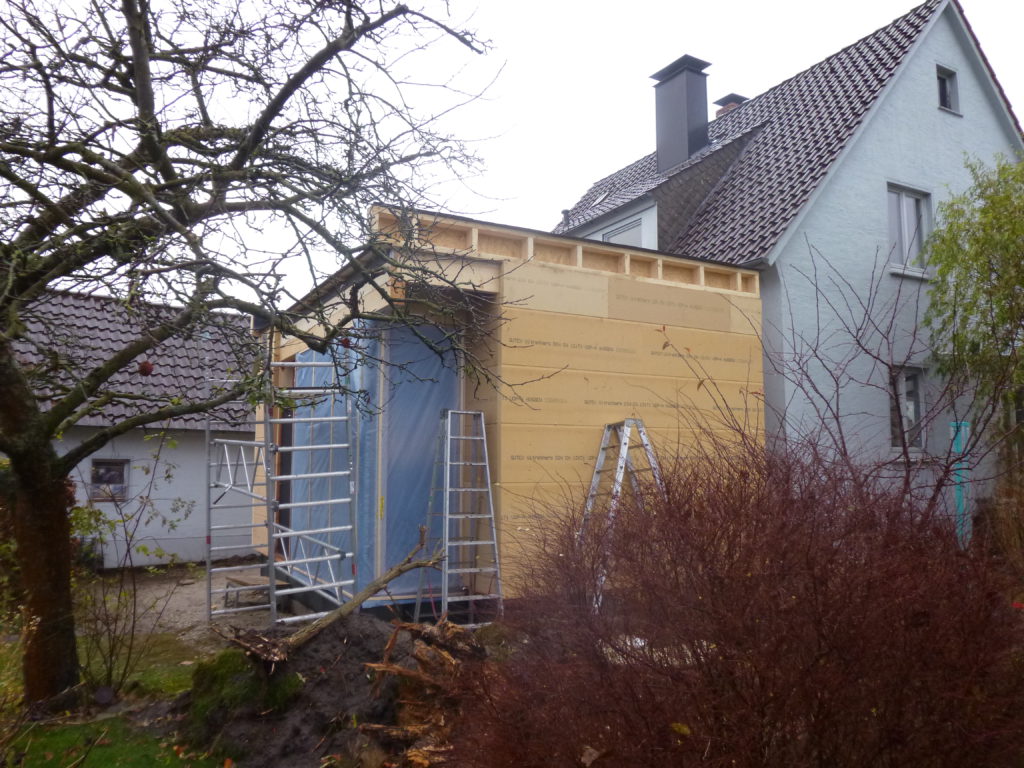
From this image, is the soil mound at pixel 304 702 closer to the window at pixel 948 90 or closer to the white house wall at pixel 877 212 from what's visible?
the white house wall at pixel 877 212

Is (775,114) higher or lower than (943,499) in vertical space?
higher

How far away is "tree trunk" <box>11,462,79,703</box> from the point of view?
18.3 feet

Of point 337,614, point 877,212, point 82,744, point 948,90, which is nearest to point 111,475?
point 82,744

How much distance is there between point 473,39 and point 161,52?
236 centimetres

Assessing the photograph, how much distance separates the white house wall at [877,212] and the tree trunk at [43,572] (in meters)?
7.63

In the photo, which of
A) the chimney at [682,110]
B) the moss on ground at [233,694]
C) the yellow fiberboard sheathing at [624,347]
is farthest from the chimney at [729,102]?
the moss on ground at [233,694]

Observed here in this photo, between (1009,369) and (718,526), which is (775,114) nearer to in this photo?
(1009,369)

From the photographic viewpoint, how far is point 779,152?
1282 centimetres

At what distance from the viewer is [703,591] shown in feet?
9.75

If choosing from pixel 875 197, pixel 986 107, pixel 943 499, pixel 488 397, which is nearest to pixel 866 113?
pixel 875 197

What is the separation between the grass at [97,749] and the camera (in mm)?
4977

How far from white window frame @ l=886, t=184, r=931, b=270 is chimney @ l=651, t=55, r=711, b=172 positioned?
13.7 feet

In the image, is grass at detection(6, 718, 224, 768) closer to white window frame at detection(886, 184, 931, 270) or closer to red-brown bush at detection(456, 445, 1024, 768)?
red-brown bush at detection(456, 445, 1024, 768)

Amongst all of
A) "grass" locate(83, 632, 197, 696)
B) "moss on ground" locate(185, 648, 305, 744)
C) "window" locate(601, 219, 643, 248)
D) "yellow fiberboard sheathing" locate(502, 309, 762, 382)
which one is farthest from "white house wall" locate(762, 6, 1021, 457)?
"grass" locate(83, 632, 197, 696)
